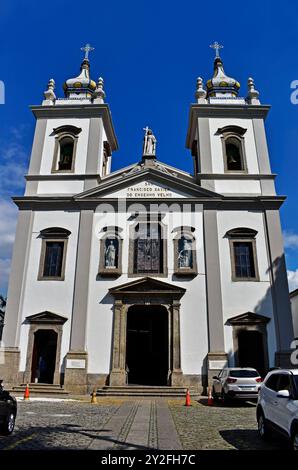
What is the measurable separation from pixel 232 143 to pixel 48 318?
14.8 meters

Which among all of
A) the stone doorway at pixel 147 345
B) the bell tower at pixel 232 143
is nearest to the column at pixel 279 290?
the bell tower at pixel 232 143

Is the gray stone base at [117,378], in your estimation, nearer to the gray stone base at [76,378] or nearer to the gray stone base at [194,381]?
the gray stone base at [76,378]

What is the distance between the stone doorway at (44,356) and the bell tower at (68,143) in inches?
311

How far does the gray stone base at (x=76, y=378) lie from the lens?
17.8 m

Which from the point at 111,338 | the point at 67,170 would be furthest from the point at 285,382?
the point at 67,170

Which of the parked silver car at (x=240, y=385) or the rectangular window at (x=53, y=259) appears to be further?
the rectangular window at (x=53, y=259)

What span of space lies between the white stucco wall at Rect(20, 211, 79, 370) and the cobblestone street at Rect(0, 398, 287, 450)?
16.8 ft

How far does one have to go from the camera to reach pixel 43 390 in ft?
57.8

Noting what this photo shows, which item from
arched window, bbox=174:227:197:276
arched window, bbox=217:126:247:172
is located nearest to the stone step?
arched window, bbox=174:227:197:276

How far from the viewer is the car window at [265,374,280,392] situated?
7907 mm

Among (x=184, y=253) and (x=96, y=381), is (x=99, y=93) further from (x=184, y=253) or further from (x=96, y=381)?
(x=96, y=381)

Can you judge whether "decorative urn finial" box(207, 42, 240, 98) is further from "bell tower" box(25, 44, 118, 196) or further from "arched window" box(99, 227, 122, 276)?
"arched window" box(99, 227, 122, 276)

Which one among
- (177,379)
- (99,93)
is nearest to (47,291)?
(177,379)
